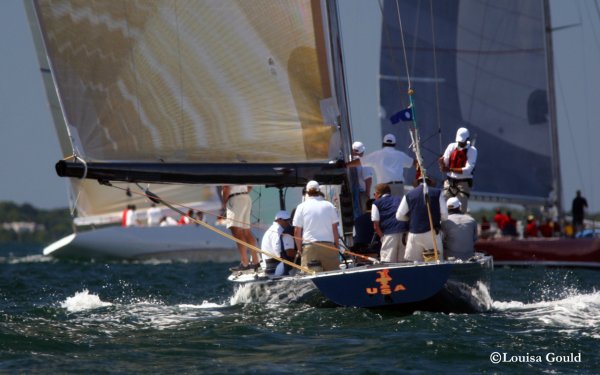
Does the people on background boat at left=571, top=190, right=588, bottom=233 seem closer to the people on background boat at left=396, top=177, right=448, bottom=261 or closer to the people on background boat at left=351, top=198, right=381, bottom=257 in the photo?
the people on background boat at left=351, top=198, right=381, bottom=257

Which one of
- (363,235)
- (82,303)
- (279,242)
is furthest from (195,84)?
(82,303)

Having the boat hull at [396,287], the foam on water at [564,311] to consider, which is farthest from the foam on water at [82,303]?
the foam on water at [564,311]

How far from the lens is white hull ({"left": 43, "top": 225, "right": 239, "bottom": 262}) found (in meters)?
37.0

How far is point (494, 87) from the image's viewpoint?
31453 mm

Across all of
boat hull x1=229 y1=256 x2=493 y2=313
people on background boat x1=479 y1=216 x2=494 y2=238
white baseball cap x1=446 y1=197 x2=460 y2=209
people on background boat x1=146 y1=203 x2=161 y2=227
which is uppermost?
white baseball cap x1=446 y1=197 x2=460 y2=209

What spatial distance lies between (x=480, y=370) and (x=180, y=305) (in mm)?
6176

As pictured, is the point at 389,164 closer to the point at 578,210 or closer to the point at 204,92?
the point at 204,92

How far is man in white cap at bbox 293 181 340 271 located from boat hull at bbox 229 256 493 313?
0.43 metres

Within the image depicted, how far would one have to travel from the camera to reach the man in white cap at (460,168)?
48.8 ft

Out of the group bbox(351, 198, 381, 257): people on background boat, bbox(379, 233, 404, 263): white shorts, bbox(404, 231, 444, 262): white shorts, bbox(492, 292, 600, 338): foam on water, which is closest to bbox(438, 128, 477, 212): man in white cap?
bbox(351, 198, 381, 257): people on background boat

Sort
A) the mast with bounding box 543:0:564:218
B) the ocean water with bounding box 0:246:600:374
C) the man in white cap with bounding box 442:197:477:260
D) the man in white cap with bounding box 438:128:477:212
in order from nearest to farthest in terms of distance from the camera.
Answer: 1. the ocean water with bounding box 0:246:600:374
2. the man in white cap with bounding box 442:197:477:260
3. the man in white cap with bounding box 438:128:477:212
4. the mast with bounding box 543:0:564:218

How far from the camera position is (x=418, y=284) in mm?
12164

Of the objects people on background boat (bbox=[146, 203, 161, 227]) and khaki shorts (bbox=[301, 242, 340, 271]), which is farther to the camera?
people on background boat (bbox=[146, 203, 161, 227])

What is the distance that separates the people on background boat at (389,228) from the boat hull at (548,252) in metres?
14.2
